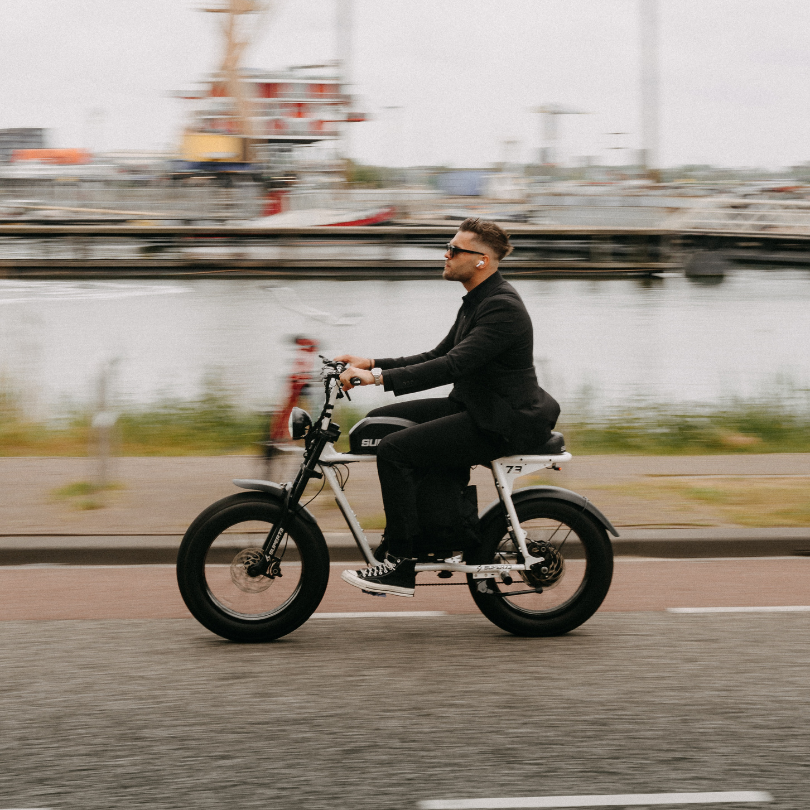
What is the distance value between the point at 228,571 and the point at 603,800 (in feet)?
6.88

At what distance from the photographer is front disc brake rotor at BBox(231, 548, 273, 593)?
475 centimetres

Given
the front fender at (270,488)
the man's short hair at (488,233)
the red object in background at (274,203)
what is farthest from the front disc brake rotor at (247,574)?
the red object in background at (274,203)

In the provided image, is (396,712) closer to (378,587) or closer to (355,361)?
(378,587)

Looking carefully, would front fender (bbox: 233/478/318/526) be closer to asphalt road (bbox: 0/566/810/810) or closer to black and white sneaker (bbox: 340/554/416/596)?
black and white sneaker (bbox: 340/554/416/596)

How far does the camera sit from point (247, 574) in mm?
4781

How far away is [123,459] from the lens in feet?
31.0

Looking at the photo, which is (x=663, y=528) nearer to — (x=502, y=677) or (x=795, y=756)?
(x=502, y=677)

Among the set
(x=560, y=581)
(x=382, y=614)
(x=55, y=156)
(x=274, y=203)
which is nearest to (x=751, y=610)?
(x=560, y=581)

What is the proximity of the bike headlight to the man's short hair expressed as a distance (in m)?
1.05

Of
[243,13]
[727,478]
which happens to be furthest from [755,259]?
[727,478]

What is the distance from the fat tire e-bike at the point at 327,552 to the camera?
4.74 m

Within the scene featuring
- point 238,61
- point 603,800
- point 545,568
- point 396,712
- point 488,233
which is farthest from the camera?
point 238,61

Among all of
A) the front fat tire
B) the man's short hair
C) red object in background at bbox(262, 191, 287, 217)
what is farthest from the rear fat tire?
red object in background at bbox(262, 191, 287, 217)

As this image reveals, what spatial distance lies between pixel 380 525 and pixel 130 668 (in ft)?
9.64
